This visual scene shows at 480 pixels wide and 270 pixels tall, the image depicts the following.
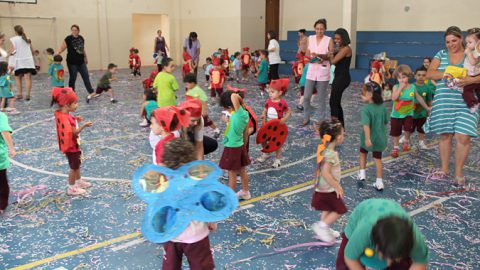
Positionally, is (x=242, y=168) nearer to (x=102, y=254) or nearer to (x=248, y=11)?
(x=102, y=254)

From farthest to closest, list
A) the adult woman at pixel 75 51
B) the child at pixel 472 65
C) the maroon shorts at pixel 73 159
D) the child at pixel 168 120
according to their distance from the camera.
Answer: the adult woman at pixel 75 51, the maroon shorts at pixel 73 159, the child at pixel 472 65, the child at pixel 168 120

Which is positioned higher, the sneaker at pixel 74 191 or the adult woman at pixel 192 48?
the adult woman at pixel 192 48

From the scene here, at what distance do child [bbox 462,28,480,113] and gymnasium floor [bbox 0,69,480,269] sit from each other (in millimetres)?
1072

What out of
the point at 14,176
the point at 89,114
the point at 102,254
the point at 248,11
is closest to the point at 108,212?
the point at 102,254

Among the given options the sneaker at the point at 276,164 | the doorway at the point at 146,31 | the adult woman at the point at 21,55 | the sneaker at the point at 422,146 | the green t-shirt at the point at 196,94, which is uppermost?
the doorway at the point at 146,31

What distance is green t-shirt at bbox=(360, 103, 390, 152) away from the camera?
17.1 feet

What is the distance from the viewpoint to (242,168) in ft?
16.4

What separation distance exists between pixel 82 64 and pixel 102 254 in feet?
27.9

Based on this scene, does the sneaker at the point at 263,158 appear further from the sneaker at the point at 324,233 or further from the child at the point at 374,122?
the sneaker at the point at 324,233

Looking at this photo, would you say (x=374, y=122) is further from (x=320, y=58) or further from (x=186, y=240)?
(x=186, y=240)

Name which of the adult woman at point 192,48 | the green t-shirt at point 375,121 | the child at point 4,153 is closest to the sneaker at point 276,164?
the green t-shirt at point 375,121

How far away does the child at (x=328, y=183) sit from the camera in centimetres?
386

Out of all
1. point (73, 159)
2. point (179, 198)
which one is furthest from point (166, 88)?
point (179, 198)

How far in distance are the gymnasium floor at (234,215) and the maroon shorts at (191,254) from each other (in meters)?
0.87
